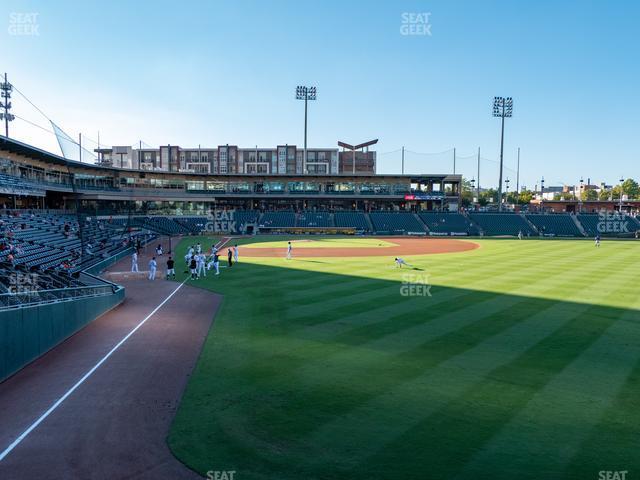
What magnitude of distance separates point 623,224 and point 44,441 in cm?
8990

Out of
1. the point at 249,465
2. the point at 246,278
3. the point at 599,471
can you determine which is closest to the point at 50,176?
the point at 246,278

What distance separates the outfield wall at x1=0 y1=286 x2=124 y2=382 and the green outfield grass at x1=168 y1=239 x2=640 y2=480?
481 centimetres

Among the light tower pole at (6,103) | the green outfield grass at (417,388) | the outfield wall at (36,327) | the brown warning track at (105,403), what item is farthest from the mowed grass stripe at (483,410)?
the light tower pole at (6,103)

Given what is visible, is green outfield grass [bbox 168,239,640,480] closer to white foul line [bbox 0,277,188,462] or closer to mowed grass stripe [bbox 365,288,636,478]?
mowed grass stripe [bbox 365,288,636,478]

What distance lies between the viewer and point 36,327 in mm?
12414

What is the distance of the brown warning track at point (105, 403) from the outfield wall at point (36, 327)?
0.97 feet

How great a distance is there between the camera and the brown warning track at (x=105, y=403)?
6984mm

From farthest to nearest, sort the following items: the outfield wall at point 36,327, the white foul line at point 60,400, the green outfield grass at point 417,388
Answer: the outfield wall at point 36,327, the white foul line at point 60,400, the green outfield grass at point 417,388

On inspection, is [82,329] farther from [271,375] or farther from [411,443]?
[411,443]

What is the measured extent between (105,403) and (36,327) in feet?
15.9

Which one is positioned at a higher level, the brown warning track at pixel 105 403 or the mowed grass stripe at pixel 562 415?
the mowed grass stripe at pixel 562 415

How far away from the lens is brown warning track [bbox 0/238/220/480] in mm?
6984

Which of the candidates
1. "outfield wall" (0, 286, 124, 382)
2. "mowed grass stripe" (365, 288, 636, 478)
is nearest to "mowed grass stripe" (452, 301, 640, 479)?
"mowed grass stripe" (365, 288, 636, 478)

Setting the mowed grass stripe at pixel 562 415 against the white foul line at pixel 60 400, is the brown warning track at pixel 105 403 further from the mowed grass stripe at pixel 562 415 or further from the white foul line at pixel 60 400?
the mowed grass stripe at pixel 562 415
